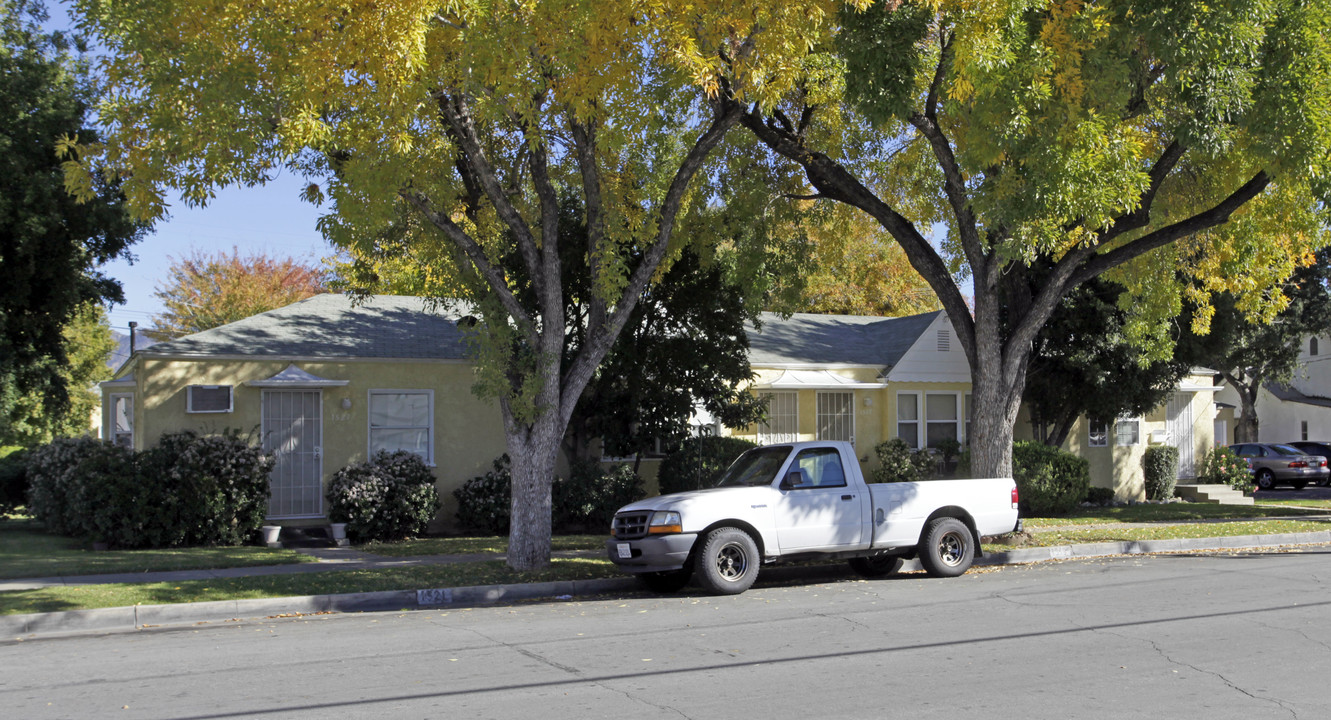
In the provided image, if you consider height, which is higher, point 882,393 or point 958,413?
point 882,393

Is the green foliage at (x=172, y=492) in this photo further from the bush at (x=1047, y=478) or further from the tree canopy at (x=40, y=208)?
the bush at (x=1047, y=478)

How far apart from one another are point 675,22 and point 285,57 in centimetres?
432

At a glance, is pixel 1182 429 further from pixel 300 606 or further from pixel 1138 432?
pixel 300 606

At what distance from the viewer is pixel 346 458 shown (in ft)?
58.6

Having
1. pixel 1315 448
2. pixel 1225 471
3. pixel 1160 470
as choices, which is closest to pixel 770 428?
pixel 1160 470

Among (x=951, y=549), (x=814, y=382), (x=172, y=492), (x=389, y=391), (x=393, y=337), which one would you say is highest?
(x=393, y=337)

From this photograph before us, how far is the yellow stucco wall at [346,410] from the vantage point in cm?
1659

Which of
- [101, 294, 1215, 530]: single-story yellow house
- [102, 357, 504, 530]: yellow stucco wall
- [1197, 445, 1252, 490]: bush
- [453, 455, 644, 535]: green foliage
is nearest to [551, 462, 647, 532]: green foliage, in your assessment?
[453, 455, 644, 535]: green foliage

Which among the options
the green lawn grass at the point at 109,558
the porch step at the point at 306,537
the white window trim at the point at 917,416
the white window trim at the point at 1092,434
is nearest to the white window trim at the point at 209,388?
the porch step at the point at 306,537

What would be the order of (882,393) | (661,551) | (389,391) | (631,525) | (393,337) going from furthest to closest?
(882,393) → (393,337) → (389,391) → (631,525) → (661,551)

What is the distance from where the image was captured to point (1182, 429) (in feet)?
88.0

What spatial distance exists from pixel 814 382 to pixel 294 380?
10444 millimetres

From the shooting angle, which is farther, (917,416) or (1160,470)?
(1160,470)

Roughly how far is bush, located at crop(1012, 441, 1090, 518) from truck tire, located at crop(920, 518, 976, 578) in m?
8.25
